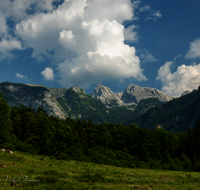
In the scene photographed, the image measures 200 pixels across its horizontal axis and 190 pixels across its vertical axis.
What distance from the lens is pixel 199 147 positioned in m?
73.4

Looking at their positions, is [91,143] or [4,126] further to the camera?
[91,143]

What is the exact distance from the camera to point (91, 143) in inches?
3184

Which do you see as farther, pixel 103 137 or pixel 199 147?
pixel 103 137

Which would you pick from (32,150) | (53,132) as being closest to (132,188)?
(32,150)

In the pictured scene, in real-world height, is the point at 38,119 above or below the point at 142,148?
above

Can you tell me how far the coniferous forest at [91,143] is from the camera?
46844 mm

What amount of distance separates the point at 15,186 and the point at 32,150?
33957mm

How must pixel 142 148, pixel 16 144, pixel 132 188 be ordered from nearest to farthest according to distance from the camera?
pixel 132 188, pixel 16 144, pixel 142 148

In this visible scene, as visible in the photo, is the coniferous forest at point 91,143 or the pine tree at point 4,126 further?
the coniferous forest at point 91,143

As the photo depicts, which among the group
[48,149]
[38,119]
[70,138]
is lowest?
[48,149]

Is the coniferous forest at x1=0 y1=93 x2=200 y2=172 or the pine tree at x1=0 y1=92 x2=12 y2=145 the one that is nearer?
the pine tree at x1=0 y1=92 x2=12 y2=145

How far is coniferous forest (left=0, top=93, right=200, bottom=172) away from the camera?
46844mm

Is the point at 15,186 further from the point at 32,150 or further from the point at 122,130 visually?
the point at 122,130

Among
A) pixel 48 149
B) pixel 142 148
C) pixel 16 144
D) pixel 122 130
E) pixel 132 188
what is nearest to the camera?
pixel 132 188
